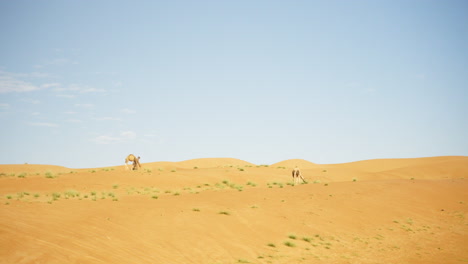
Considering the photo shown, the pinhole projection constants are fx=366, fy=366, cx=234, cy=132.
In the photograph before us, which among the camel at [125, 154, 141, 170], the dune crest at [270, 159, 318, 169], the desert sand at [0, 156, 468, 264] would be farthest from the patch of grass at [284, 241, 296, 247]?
the dune crest at [270, 159, 318, 169]

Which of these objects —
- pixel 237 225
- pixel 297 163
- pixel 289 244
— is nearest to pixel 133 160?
pixel 237 225

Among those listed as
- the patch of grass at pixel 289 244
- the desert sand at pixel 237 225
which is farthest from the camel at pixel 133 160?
the patch of grass at pixel 289 244

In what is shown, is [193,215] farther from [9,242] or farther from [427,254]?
[427,254]

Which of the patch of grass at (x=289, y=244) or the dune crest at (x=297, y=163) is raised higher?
the dune crest at (x=297, y=163)

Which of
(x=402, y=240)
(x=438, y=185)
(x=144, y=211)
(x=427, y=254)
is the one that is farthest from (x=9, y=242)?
(x=438, y=185)

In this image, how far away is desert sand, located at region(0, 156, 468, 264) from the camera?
9859mm

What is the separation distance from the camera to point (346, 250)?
13914 mm

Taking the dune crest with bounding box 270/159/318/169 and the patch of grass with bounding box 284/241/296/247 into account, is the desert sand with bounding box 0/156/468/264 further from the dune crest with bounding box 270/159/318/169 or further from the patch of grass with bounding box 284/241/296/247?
the dune crest with bounding box 270/159/318/169

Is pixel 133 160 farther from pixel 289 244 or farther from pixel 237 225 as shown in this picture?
pixel 289 244

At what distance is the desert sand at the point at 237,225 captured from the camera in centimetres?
986

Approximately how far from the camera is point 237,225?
49.0ft

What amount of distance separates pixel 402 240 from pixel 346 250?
12.6ft

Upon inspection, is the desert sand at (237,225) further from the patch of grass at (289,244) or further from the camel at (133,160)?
the camel at (133,160)

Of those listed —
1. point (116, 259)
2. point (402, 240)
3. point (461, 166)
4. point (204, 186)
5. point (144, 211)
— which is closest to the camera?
point (116, 259)
